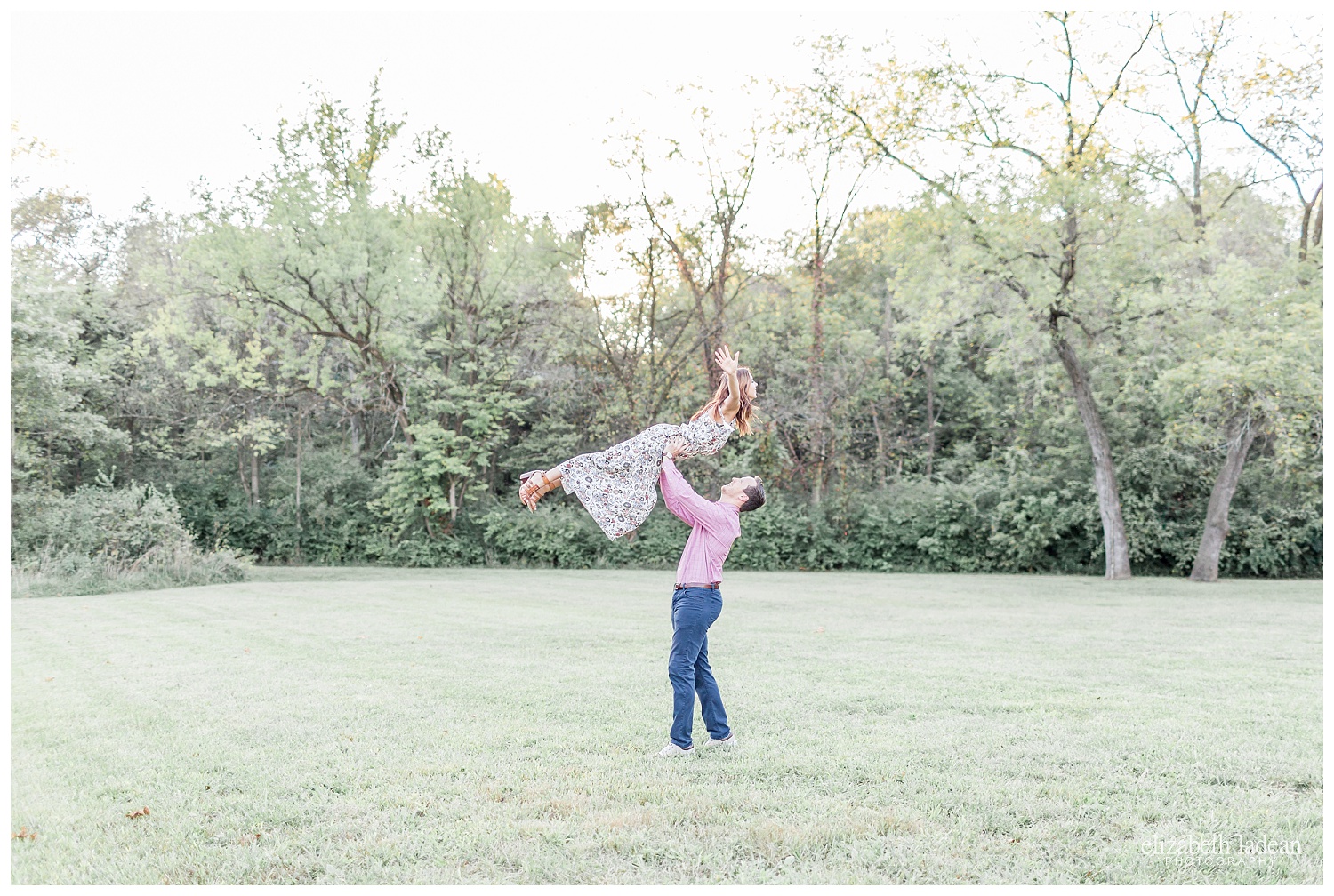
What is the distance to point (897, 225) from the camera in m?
20.3

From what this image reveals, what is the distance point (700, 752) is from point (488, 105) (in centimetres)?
2250

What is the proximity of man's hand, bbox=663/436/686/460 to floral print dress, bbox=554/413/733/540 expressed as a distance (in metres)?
0.02

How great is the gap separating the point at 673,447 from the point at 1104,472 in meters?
17.2

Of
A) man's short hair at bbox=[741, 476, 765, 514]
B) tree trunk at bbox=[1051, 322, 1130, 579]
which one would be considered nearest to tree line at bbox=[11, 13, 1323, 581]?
tree trunk at bbox=[1051, 322, 1130, 579]

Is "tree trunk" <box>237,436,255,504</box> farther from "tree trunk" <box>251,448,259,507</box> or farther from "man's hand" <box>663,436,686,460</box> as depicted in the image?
"man's hand" <box>663,436,686,460</box>

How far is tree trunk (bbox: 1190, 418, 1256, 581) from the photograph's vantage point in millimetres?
19672

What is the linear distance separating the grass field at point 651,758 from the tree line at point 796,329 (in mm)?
9361

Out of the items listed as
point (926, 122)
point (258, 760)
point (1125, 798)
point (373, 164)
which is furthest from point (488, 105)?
point (1125, 798)

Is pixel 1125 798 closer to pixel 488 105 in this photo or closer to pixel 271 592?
pixel 271 592

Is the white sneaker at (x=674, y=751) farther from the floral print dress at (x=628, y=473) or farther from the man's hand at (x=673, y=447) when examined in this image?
the man's hand at (x=673, y=447)

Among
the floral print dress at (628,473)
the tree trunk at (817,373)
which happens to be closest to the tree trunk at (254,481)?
the tree trunk at (817,373)

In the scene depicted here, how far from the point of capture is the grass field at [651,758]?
157 inches

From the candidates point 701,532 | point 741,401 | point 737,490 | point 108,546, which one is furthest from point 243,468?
point 741,401

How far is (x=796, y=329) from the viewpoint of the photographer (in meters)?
27.8
